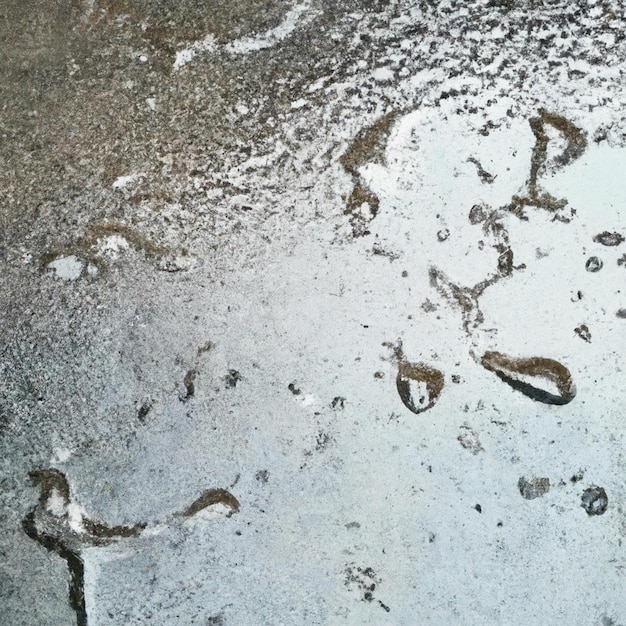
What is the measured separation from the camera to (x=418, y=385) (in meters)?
0.96

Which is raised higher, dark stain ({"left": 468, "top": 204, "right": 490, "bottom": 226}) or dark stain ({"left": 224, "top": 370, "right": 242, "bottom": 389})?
dark stain ({"left": 468, "top": 204, "right": 490, "bottom": 226})

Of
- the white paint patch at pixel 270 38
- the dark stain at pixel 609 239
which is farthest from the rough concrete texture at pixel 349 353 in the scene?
the white paint patch at pixel 270 38

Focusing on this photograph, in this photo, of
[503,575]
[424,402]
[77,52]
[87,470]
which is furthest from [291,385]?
[77,52]

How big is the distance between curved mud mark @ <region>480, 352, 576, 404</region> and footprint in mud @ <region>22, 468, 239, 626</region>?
1.64ft

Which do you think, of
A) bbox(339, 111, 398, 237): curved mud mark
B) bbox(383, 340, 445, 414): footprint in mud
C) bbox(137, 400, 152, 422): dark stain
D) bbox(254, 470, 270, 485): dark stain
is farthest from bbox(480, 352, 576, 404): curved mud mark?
bbox(137, 400, 152, 422): dark stain

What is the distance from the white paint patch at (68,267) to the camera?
97 centimetres

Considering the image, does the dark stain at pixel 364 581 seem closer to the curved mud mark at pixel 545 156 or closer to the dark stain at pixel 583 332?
the dark stain at pixel 583 332

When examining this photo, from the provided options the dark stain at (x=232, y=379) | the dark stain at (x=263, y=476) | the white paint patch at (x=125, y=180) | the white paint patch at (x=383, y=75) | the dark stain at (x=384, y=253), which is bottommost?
the dark stain at (x=263, y=476)

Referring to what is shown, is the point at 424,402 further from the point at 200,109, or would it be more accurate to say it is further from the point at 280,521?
the point at 200,109

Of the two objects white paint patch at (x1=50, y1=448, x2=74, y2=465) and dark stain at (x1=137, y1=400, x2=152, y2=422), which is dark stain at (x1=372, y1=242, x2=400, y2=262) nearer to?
dark stain at (x1=137, y1=400, x2=152, y2=422)

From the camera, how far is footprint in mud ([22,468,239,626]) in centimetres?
96

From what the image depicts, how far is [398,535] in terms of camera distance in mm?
958

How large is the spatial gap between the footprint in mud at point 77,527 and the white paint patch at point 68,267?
362mm

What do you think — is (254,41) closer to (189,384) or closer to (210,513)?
(189,384)
